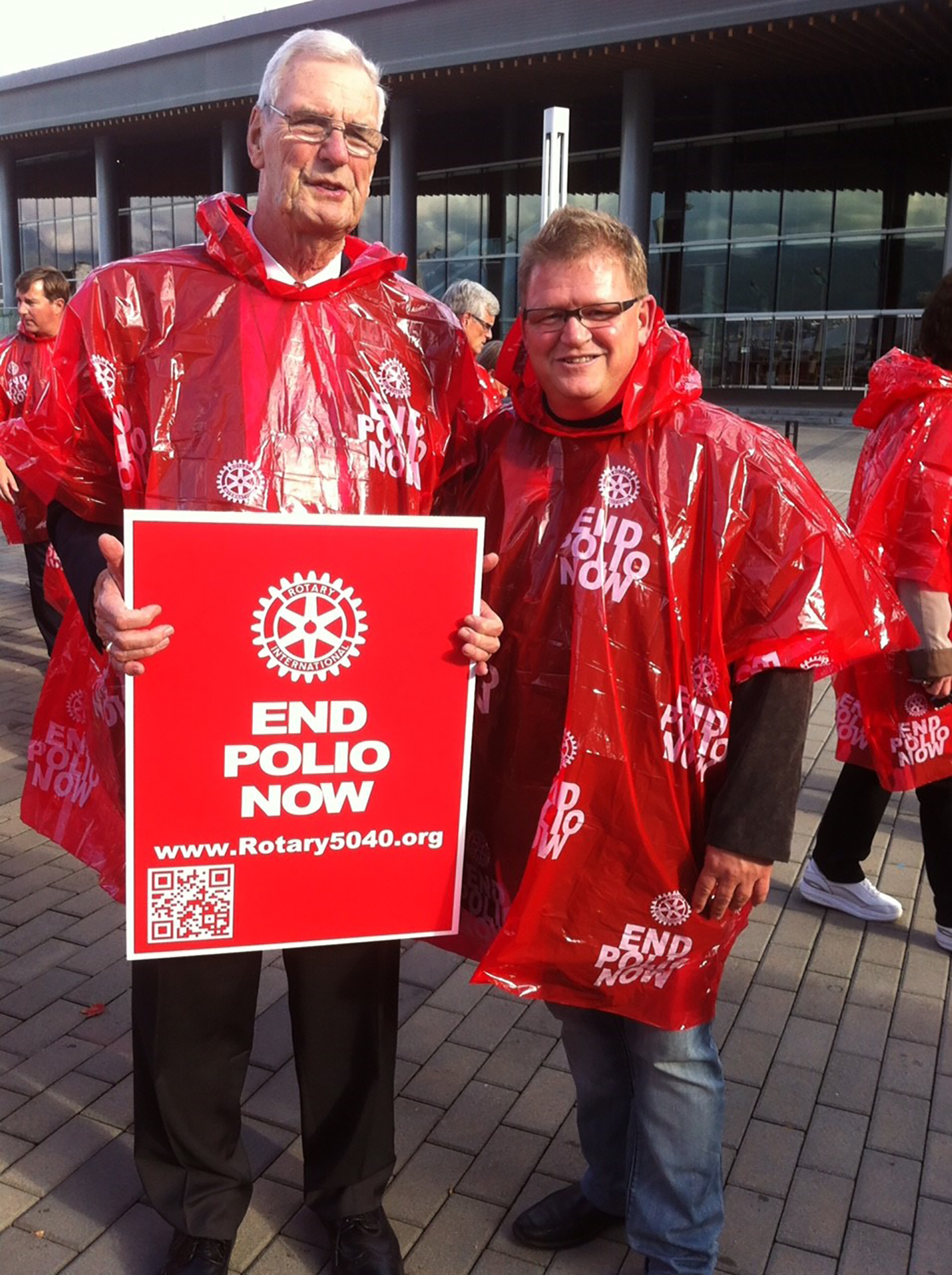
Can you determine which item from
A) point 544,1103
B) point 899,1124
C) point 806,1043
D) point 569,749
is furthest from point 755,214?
point 569,749

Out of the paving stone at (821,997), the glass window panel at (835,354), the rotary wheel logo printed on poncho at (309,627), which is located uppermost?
the glass window panel at (835,354)

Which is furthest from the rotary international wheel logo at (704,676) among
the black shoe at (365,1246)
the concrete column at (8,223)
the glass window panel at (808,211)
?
the concrete column at (8,223)

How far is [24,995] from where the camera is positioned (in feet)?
11.2

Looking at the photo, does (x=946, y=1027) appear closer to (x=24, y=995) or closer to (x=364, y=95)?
(x=24, y=995)

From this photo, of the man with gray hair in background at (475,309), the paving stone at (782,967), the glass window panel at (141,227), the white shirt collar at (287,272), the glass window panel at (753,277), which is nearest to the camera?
the white shirt collar at (287,272)

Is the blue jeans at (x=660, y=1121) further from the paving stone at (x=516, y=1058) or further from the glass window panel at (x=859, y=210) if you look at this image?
the glass window panel at (x=859, y=210)

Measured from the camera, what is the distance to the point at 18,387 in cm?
604

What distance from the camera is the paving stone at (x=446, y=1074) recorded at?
9.93ft

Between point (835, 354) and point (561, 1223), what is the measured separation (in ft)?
70.5

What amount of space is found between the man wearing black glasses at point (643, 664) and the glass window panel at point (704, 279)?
2248 centimetres

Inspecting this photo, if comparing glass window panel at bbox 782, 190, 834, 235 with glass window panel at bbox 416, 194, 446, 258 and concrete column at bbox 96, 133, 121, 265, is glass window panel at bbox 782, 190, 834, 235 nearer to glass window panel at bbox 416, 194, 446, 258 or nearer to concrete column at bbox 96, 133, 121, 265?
glass window panel at bbox 416, 194, 446, 258

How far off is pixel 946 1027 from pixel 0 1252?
2499 millimetres

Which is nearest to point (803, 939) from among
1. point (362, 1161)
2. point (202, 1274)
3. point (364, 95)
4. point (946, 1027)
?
point (946, 1027)

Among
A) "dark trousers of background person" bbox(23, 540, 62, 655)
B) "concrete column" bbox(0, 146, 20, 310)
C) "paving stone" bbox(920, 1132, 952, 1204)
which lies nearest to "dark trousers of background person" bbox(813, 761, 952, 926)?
"paving stone" bbox(920, 1132, 952, 1204)
